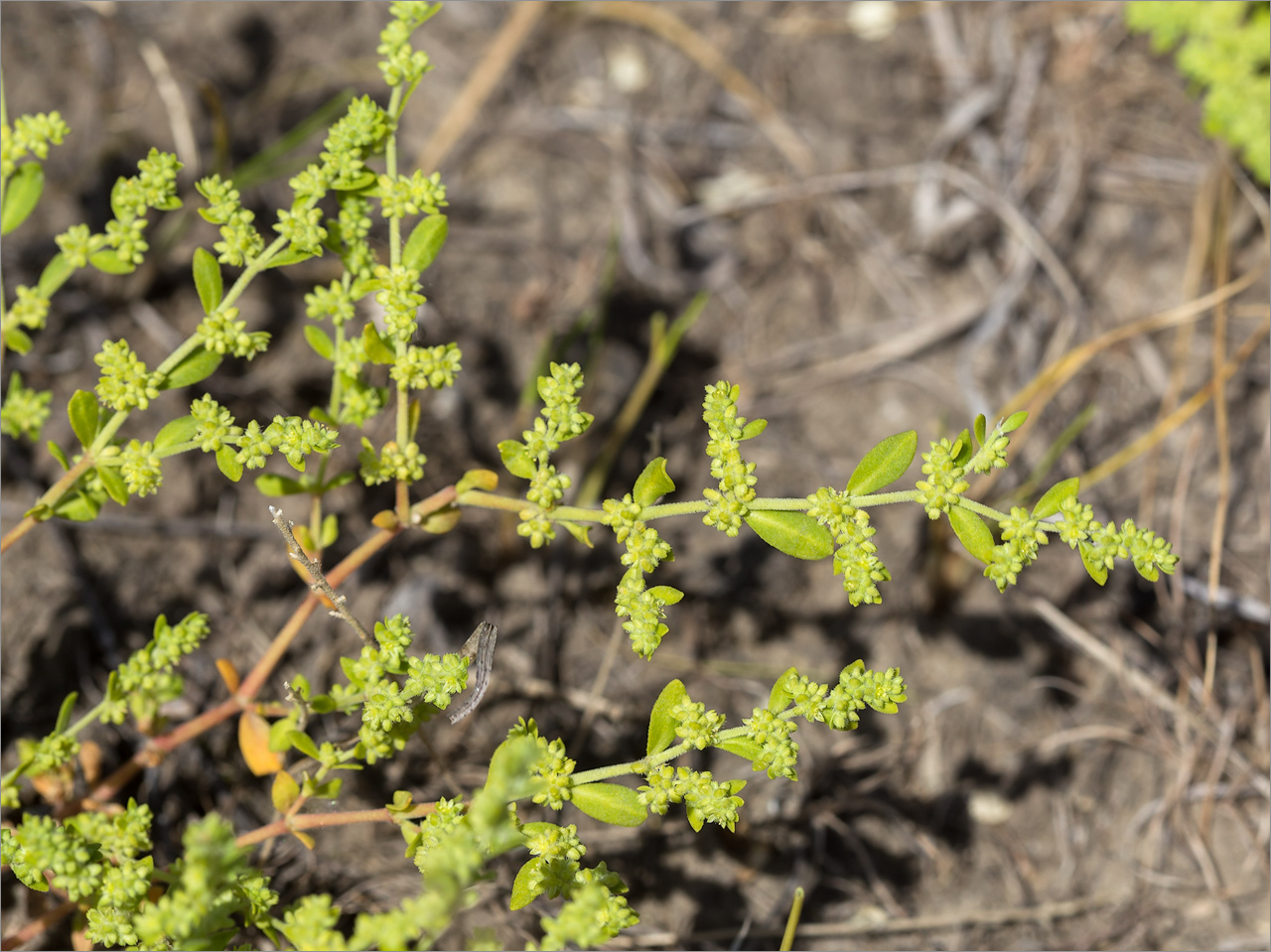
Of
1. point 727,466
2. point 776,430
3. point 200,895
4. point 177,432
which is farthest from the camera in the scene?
point 776,430

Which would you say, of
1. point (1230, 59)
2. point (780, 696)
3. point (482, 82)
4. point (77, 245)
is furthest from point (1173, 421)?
point (77, 245)

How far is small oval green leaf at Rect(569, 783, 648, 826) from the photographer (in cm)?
186

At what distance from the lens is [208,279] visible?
1.97m

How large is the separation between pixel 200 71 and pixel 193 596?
1.75 m

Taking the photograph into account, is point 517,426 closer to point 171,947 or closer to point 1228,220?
point 171,947

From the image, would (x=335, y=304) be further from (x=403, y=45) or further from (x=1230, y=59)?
(x=1230, y=59)

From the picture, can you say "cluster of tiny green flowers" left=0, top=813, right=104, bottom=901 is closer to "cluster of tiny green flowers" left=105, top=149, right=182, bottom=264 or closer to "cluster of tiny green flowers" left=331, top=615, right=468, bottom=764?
"cluster of tiny green flowers" left=331, top=615, right=468, bottom=764

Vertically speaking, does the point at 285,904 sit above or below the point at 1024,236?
A: below

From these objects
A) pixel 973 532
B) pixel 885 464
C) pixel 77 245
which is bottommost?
pixel 973 532

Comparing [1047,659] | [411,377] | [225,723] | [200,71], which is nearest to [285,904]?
[225,723]

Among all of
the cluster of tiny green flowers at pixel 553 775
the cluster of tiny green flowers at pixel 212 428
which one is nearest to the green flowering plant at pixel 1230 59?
the cluster of tiny green flowers at pixel 553 775

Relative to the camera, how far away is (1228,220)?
349 centimetres

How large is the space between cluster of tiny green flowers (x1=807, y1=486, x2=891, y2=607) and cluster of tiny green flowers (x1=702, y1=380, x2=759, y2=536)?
13 centimetres

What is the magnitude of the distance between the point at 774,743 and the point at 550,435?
2.20 feet
